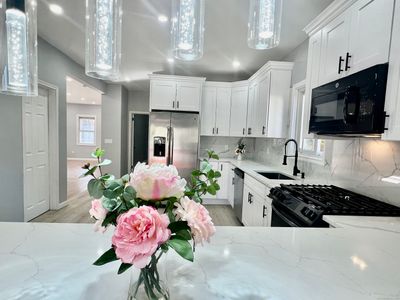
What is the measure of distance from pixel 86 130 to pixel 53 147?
7587mm

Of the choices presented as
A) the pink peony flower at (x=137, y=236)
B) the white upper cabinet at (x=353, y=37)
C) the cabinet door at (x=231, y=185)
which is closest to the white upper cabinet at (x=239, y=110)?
the cabinet door at (x=231, y=185)

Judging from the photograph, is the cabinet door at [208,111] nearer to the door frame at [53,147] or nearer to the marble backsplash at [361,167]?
the marble backsplash at [361,167]

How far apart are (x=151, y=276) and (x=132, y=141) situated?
21.2 ft

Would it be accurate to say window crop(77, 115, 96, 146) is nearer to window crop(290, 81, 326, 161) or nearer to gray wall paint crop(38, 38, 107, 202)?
gray wall paint crop(38, 38, 107, 202)

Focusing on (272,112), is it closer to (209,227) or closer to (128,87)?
(209,227)

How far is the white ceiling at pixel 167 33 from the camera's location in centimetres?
234

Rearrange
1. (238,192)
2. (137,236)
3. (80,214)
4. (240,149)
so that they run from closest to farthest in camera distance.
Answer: (137,236) < (238,192) < (80,214) < (240,149)

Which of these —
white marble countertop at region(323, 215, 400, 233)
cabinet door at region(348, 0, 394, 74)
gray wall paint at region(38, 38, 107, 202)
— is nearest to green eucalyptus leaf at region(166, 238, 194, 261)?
white marble countertop at region(323, 215, 400, 233)

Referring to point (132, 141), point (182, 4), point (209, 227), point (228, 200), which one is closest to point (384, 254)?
point (209, 227)

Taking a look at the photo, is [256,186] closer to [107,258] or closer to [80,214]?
[107,258]

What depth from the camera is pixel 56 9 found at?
2.49 m

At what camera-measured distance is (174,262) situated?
78 centimetres

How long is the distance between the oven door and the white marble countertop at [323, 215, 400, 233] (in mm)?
287

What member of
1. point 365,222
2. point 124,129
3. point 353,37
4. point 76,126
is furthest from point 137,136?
point 365,222
